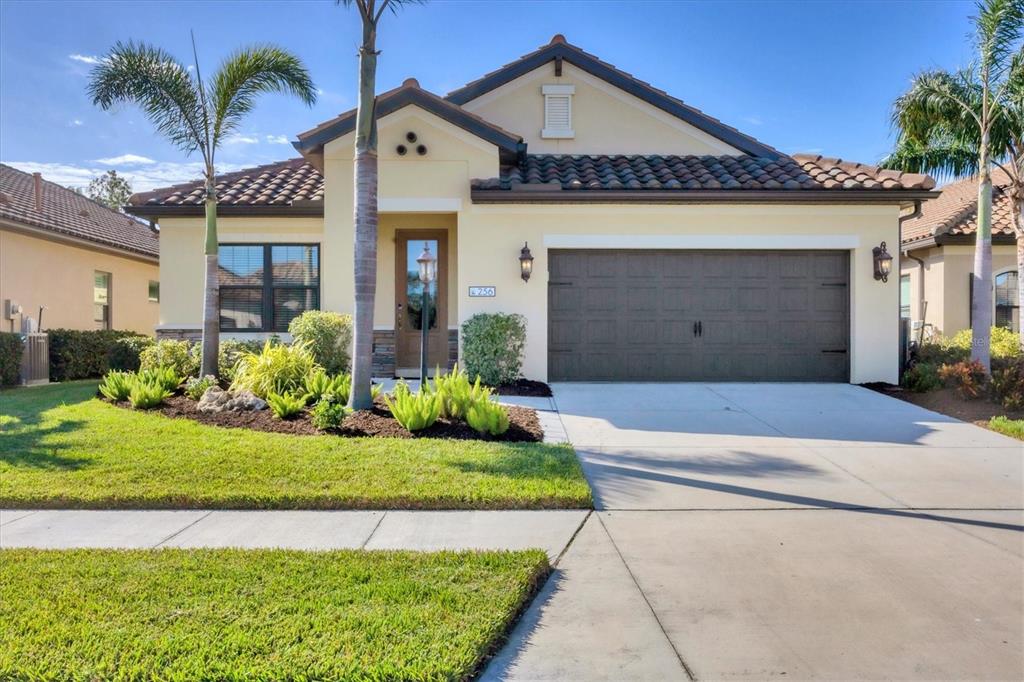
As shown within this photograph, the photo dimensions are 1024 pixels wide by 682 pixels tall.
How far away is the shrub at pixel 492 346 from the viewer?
38.0 feet

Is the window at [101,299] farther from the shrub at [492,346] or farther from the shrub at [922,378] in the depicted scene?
the shrub at [922,378]

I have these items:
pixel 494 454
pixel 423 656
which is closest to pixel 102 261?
pixel 494 454

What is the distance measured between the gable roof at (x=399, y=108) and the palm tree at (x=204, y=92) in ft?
2.55

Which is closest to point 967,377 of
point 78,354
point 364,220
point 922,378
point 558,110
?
point 922,378

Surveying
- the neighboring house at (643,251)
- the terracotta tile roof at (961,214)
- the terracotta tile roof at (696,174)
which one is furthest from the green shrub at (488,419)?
the terracotta tile roof at (961,214)

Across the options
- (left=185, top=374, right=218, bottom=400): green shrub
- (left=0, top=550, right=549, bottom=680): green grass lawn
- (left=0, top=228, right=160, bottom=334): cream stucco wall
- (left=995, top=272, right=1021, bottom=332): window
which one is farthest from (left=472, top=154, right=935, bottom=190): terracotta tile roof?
(left=0, top=228, right=160, bottom=334): cream stucco wall

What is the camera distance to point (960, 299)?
16531 millimetres

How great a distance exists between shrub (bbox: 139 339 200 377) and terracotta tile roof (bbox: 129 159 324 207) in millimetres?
3083

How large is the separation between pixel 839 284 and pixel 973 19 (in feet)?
16.5

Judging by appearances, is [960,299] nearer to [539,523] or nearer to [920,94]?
[920,94]

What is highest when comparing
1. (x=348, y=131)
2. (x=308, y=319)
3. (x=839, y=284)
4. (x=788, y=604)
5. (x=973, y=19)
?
(x=973, y=19)

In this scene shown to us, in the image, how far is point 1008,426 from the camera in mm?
8898

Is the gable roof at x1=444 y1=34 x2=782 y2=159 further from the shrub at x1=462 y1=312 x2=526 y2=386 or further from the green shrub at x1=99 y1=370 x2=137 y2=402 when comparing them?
the green shrub at x1=99 y1=370 x2=137 y2=402

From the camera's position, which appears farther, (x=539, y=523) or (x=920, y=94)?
(x=920, y=94)
